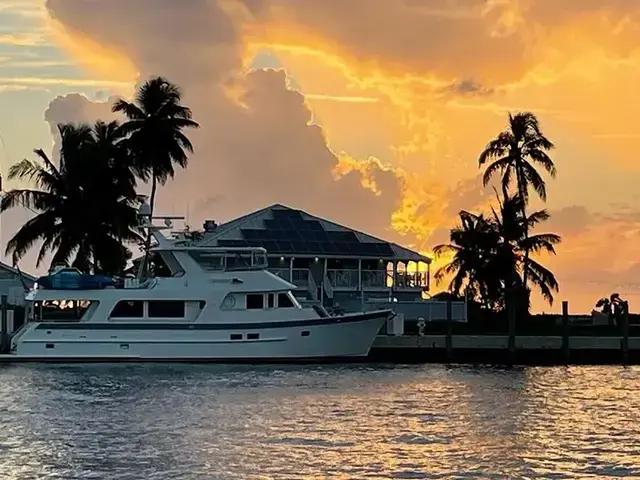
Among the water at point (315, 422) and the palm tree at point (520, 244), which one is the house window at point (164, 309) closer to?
the water at point (315, 422)

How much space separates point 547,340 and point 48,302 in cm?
1950

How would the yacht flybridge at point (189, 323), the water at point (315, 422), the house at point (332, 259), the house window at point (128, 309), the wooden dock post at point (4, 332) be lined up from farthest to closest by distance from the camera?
the house at point (332, 259) < the wooden dock post at point (4, 332) < the house window at point (128, 309) < the yacht flybridge at point (189, 323) < the water at point (315, 422)

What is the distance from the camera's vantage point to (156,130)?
227 feet

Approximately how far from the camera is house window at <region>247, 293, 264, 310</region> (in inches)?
2051

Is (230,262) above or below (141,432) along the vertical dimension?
above

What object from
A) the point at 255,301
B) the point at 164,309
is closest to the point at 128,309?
the point at 164,309

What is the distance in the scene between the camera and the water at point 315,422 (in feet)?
95.7

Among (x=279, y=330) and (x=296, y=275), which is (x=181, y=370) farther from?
(x=296, y=275)

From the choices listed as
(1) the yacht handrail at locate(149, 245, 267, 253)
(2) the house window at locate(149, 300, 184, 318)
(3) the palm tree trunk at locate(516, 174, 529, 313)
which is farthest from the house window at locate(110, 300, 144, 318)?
(3) the palm tree trunk at locate(516, 174, 529, 313)

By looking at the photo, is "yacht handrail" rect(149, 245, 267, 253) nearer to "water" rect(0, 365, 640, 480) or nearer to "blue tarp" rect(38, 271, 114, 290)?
"blue tarp" rect(38, 271, 114, 290)

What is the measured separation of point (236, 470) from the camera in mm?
28594

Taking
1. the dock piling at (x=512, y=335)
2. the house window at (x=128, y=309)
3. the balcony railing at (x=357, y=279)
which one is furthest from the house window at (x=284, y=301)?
the balcony railing at (x=357, y=279)

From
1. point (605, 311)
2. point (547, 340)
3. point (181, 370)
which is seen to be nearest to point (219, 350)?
point (181, 370)

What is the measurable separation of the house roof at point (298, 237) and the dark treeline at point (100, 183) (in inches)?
167
